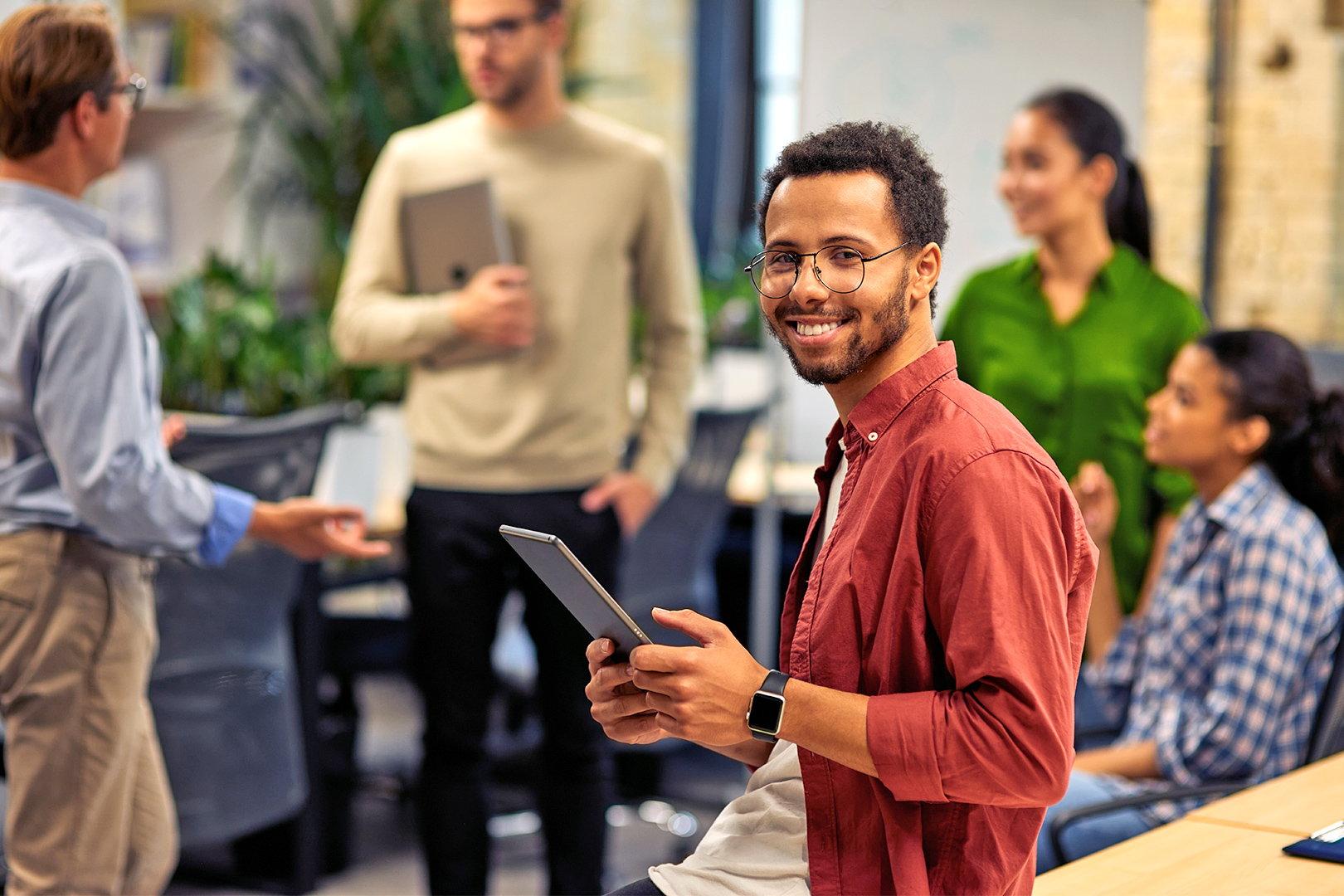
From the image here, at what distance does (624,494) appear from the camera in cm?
254

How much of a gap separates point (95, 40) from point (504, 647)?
8.49ft

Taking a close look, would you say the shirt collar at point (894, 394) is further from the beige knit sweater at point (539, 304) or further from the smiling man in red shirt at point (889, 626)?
the beige knit sweater at point (539, 304)

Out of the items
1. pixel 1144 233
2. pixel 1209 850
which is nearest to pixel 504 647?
pixel 1144 233

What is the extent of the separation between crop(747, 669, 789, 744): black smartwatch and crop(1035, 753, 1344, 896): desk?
0.44m

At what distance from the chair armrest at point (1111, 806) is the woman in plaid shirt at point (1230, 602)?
4.5 inches

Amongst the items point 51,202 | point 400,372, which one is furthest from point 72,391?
point 400,372

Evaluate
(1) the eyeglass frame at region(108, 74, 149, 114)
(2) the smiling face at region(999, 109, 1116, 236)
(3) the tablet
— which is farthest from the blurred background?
(3) the tablet

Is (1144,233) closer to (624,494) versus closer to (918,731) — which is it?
(624,494)

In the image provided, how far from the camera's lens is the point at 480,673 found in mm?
2447

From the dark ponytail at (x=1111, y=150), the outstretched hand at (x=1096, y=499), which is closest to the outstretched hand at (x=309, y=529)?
the outstretched hand at (x=1096, y=499)

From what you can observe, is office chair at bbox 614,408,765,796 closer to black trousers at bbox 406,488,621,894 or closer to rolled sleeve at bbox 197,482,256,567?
black trousers at bbox 406,488,621,894

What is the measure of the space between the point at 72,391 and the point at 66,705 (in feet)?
1.34

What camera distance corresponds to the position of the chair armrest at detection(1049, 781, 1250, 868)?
181 centimetres

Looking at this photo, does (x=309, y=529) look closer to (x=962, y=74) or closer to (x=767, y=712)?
(x=767, y=712)
